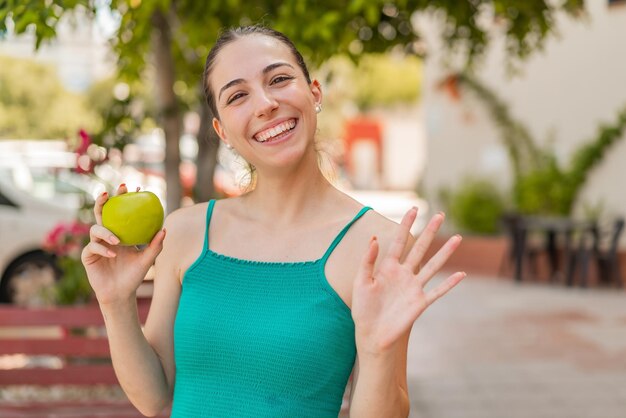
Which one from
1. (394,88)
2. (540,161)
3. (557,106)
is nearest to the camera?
(557,106)

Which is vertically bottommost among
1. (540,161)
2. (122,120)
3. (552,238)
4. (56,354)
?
(552,238)

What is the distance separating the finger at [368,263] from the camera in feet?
6.59

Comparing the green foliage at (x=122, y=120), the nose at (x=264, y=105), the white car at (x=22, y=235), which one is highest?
the nose at (x=264, y=105)

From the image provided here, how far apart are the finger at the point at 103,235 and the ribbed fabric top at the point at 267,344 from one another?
22cm

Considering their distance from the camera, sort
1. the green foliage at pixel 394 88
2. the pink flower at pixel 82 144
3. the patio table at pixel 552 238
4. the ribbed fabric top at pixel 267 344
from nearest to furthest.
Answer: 1. the ribbed fabric top at pixel 267 344
2. the pink flower at pixel 82 144
3. the patio table at pixel 552 238
4. the green foliage at pixel 394 88

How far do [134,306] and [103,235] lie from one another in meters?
0.21

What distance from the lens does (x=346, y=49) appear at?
480 centimetres

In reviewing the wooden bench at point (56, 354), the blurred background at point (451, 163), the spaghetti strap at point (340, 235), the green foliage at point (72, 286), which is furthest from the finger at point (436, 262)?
the green foliage at point (72, 286)

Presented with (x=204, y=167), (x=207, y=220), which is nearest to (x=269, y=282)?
(x=207, y=220)

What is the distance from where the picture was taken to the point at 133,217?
230 centimetres

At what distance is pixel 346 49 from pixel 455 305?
6856 millimetres

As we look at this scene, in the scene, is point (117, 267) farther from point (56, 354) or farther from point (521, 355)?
point (521, 355)

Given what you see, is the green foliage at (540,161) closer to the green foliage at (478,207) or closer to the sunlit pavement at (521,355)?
the green foliage at (478,207)

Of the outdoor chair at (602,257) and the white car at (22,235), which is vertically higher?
the white car at (22,235)
